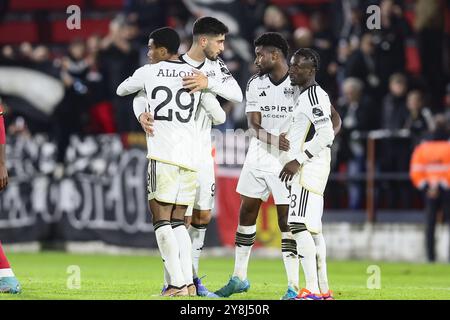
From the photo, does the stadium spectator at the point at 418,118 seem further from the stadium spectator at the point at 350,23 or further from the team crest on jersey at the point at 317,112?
the team crest on jersey at the point at 317,112

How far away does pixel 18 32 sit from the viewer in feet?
85.2

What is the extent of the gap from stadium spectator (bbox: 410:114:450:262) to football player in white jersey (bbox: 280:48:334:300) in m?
7.36

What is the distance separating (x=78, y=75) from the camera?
2053cm

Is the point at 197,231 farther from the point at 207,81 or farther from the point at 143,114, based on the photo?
the point at 207,81

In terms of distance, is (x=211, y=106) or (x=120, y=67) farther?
(x=120, y=67)

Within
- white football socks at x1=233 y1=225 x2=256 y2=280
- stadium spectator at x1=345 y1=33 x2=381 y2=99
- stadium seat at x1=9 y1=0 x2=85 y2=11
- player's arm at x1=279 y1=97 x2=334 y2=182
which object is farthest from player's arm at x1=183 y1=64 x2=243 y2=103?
stadium seat at x1=9 y1=0 x2=85 y2=11

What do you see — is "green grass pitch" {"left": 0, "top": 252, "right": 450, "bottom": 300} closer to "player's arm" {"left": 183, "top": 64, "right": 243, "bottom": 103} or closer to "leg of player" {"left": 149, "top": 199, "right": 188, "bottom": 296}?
"leg of player" {"left": 149, "top": 199, "right": 188, "bottom": 296}

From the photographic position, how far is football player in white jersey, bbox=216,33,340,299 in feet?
36.1

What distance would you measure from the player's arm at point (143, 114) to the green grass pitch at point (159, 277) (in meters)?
1.47

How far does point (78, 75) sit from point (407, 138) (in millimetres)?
5999

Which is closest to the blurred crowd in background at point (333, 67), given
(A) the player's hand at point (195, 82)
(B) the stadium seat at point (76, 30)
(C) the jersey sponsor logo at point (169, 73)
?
(B) the stadium seat at point (76, 30)

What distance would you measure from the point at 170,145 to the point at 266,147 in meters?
1.19

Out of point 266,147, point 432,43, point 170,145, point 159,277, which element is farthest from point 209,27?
point 432,43

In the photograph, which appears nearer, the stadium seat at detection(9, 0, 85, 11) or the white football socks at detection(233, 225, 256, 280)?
the white football socks at detection(233, 225, 256, 280)
